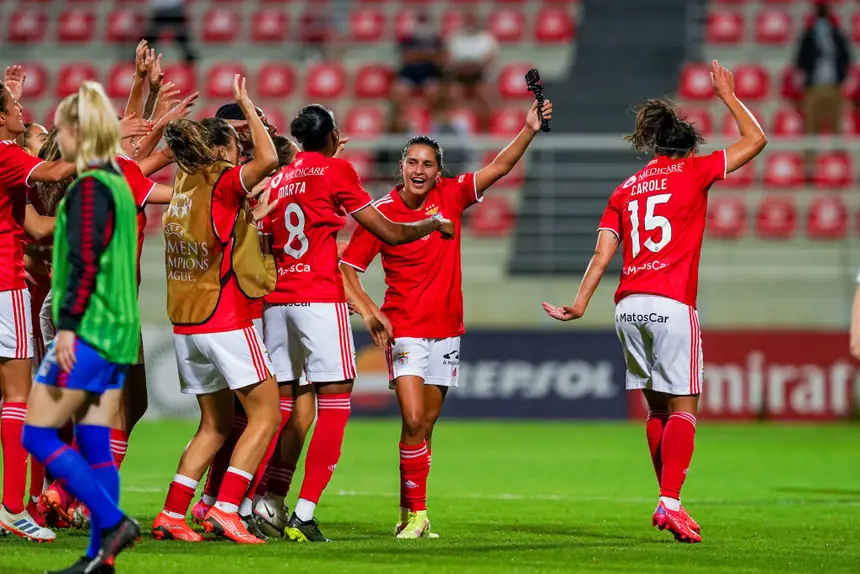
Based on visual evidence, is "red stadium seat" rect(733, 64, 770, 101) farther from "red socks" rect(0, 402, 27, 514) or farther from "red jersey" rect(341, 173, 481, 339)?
"red socks" rect(0, 402, 27, 514)

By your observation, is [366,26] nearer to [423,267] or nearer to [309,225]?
[423,267]

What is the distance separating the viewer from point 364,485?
11711 mm

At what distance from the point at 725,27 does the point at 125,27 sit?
9.83 m

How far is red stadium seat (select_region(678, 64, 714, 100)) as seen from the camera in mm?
21484

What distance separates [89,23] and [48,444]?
755 inches

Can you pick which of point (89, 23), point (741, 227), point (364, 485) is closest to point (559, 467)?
point (364, 485)

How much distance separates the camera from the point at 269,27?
2375cm

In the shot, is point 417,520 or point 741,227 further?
point 741,227

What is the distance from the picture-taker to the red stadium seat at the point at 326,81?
2248cm

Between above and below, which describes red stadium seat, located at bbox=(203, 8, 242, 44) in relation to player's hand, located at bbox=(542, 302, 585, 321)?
above

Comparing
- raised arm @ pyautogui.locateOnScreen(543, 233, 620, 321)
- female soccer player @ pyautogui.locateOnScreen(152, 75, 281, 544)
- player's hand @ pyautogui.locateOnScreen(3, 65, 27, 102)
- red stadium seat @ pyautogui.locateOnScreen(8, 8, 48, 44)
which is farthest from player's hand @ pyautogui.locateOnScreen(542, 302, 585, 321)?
red stadium seat @ pyautogui.locateOnScreen(8, 8, 48, 44)

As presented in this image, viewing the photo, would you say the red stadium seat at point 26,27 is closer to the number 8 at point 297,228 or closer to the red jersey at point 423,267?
the red jersey at point 423,267

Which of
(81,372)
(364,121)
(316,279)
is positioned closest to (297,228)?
(316,279)

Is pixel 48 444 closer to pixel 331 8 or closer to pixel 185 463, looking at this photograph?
pixel 185 463
